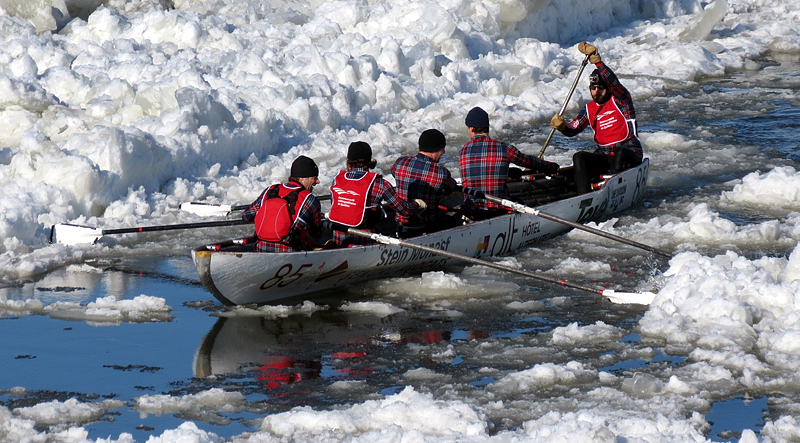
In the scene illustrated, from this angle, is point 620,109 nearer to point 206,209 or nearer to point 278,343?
point 206,209

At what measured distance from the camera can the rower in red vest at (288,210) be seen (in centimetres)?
819

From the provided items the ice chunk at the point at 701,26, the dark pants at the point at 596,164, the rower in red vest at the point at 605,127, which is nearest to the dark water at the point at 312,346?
the dark pants at the point at 596,164

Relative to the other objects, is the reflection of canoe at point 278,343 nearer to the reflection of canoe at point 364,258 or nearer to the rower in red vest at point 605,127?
the reflection of canoe at point 364,258

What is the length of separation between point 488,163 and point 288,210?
2860 mm

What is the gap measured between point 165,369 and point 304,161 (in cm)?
238

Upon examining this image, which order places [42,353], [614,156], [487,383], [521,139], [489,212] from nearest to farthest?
[487,383], [42,353], [489,212], [614,156], [521,139]

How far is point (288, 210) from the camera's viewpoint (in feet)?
26.9

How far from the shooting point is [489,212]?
10438mm

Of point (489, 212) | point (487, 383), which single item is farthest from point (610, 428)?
point (489, 212)

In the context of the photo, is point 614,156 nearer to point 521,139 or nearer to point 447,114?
point 521,139

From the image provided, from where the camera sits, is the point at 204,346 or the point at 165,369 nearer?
the point at 165,369

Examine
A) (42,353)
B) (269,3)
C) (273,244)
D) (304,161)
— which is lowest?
(42,353)

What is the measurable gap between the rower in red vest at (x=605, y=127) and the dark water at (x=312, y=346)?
150cm

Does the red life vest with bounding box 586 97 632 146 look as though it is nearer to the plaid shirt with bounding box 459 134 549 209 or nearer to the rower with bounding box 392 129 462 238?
the plaid shirt with bounding box 459 134 549 209
